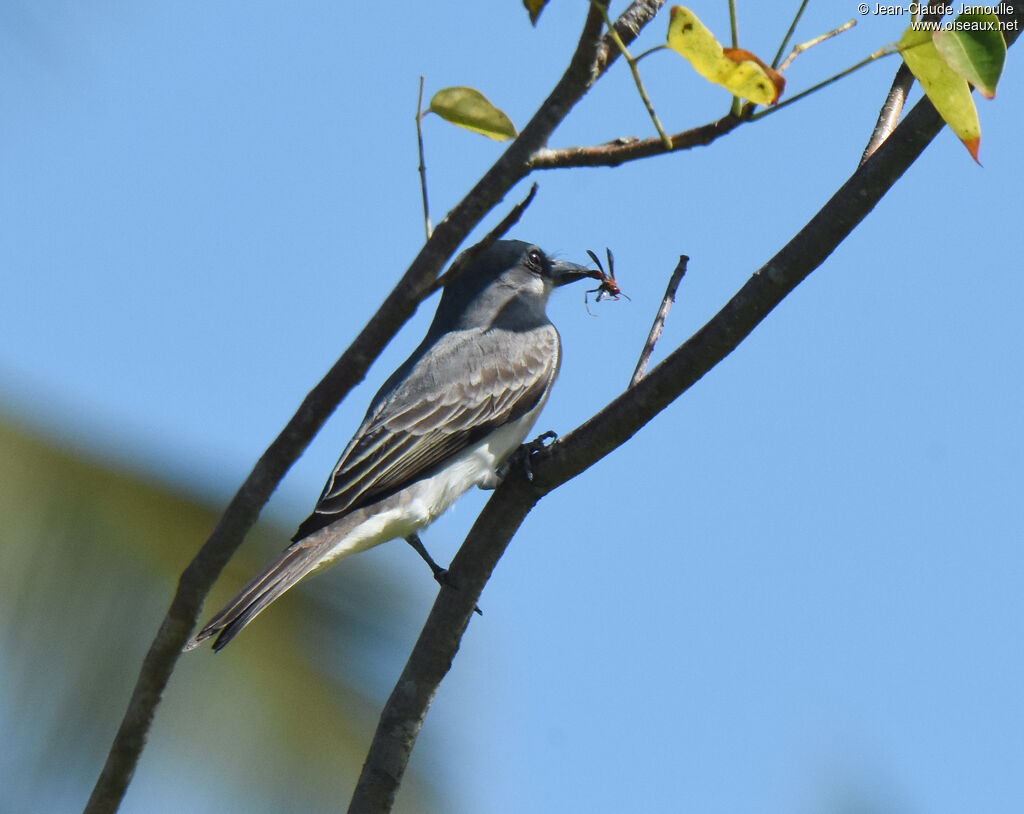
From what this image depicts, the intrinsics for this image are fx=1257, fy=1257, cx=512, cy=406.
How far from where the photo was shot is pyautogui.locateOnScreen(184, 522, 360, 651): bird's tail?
13.7 feet

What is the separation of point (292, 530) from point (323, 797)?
1.39 meters

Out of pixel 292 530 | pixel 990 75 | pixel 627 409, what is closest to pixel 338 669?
pixel 292 530

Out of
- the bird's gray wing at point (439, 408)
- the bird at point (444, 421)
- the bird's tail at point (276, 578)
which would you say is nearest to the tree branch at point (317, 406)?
the bird's tail at point (276, 578)

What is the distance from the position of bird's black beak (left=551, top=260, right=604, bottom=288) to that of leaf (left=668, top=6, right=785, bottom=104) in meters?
4.66

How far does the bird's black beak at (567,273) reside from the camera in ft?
22.9

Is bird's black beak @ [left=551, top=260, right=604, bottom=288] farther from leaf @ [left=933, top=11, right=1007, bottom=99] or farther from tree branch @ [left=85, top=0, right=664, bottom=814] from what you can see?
leaf @ [left=933, top=11, right=1007, bottom=99]

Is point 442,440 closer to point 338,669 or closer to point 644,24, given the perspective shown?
point 338,669

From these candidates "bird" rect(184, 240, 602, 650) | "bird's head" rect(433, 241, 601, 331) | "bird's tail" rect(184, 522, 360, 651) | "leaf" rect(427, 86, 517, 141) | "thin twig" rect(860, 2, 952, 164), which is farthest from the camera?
"bird's head" rect(433, 241, 601, 331)

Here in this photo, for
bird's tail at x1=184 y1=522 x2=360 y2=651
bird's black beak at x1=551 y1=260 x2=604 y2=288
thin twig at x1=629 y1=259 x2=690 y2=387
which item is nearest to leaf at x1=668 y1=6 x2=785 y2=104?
thin twig at x1=629 y1=259 x2=690 y2=387

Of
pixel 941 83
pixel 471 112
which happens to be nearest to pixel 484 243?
pixel 471 112

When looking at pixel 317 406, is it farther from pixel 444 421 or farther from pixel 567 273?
pixel 567 273

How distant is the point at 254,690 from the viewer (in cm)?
530

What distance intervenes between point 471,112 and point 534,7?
32cm

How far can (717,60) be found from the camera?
7.43 ft
